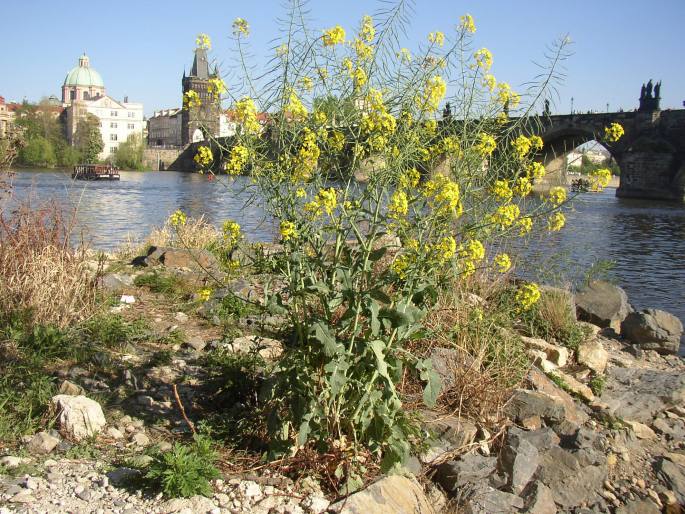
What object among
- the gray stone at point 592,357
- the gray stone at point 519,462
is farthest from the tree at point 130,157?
the gray stone at point 519,462

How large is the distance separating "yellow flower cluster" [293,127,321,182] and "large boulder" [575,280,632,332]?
586 cm

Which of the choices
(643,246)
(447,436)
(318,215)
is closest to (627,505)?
(447,436)

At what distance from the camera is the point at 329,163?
406cm

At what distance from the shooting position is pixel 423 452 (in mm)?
4141

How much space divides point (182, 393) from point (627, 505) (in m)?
2.94

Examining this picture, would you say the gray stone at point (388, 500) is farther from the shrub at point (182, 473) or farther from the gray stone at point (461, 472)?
the shrub at point (182, 473)

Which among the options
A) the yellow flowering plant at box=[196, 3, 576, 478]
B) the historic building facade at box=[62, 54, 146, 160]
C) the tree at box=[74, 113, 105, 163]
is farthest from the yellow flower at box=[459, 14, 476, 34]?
the historic building facade at box=[62, 54, 146, 160]

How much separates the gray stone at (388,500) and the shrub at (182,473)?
62cm

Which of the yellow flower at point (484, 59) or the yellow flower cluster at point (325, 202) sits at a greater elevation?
the yellow flower at point (484, 59)

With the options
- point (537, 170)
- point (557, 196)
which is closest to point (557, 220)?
point (557, 196)

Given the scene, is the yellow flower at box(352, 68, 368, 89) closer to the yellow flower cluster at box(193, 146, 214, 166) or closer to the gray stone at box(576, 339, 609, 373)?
the yellow flower cluster at box(193, 146, 214, 166)

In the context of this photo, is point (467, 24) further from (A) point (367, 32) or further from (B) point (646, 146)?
(B) point (646, 146)

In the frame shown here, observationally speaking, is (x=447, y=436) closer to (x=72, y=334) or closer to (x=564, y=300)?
(x=72, y=334)

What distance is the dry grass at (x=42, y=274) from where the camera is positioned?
18.1ft
